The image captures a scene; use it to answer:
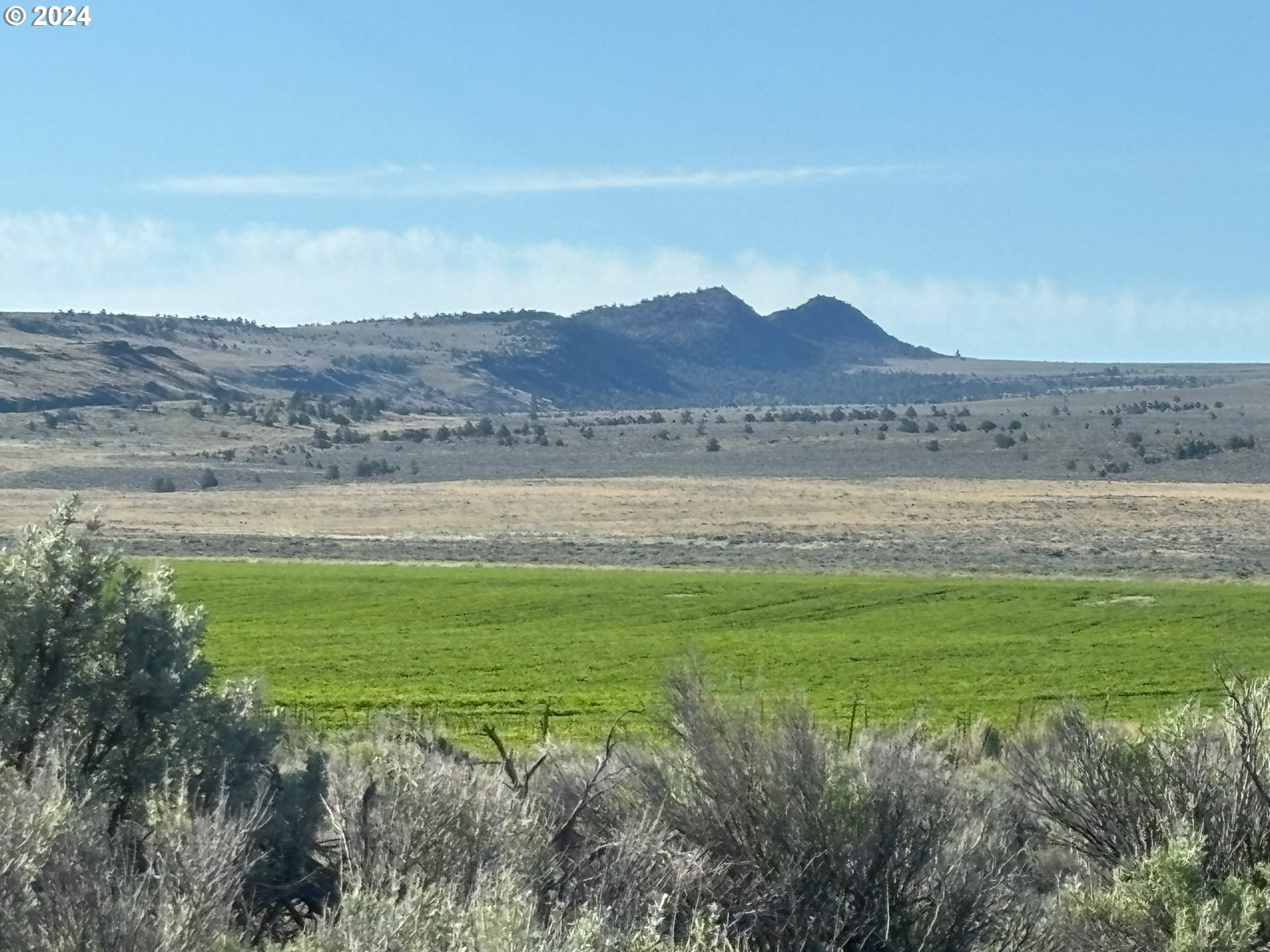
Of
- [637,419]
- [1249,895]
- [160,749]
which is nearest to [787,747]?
[1249,895]

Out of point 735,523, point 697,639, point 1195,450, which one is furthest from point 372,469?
point 697,639

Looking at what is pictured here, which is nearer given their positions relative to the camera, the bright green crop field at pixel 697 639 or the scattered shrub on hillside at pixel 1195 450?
the bright green crop field at pixel 697 639

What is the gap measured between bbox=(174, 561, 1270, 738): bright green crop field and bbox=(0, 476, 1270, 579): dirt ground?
428 centimetres

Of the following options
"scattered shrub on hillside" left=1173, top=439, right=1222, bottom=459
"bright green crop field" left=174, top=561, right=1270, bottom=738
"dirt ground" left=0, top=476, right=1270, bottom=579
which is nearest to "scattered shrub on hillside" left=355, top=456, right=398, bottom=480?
"dirt ground" left=0, top=476, right=1270, bottom=579

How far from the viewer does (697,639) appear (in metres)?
34.5

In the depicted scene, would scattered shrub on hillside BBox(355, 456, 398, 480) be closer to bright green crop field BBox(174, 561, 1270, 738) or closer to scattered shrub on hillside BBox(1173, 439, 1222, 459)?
bright green crop field BBox(174, 561, 1270, 738)

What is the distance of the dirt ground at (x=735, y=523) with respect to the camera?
170 feet

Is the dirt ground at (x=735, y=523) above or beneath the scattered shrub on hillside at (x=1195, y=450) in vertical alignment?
beneath

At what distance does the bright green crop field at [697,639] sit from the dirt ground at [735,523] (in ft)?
14.0

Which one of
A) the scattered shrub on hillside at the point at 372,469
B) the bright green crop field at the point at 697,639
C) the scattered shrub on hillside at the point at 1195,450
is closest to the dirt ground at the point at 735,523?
the bright green crop field at the point at 697,639

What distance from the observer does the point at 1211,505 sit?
62.7 meters

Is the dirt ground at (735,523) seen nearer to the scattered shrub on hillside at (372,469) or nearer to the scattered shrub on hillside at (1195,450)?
the scattered shrub on hillside at (372,469)

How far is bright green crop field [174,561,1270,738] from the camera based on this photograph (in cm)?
2639

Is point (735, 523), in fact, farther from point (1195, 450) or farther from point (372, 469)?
point (1195, 450)
